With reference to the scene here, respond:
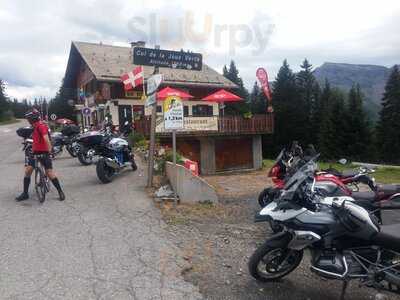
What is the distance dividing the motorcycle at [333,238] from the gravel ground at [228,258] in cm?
31

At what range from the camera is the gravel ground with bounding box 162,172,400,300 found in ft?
13.7

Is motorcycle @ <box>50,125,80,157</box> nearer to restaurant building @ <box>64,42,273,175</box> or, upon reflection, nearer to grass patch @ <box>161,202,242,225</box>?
restaurant building @ <box>64,42,273,175</box>

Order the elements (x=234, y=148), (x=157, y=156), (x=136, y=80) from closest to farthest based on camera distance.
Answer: (x=157, y=156) < (x=136, y=80) < (x=234, y=148)

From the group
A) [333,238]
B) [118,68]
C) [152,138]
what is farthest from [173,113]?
[118,68]

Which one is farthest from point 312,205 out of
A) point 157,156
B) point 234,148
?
point 234,148

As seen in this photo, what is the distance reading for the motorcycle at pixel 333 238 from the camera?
3.66 meters

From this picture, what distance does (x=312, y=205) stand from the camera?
398 cm

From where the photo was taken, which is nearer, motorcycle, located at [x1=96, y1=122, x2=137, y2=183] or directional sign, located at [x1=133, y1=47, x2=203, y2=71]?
directional sign, located at [x1=133, y1=47, x2=203, y2=71]

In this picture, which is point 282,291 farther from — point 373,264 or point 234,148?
point 234,148

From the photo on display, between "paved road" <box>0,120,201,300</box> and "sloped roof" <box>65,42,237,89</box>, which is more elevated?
"sloped roof" <box>65,42,237,89</box>

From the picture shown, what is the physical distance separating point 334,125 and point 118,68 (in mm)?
31908

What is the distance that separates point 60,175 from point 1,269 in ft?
20.7

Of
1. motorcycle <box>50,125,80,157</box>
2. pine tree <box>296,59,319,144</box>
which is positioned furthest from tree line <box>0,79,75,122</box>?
pine tree <box>296,59,319,144</box>

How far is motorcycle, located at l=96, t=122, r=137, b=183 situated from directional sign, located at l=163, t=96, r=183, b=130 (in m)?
2.53
